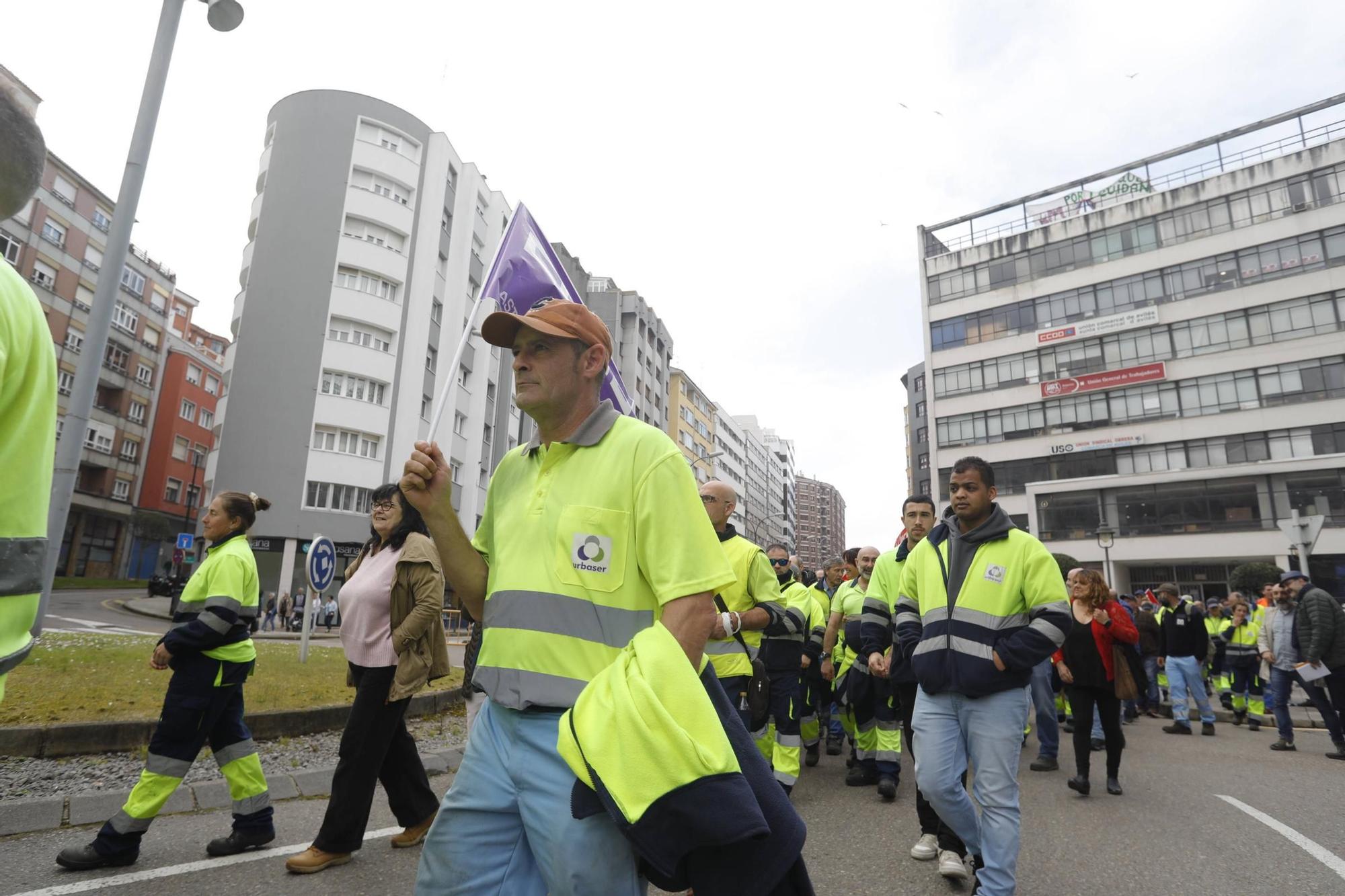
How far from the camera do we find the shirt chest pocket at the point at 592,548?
1.98 metres

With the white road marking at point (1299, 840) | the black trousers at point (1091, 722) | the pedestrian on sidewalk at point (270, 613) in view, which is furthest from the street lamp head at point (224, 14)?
the pedestrian on sidewalk at point (270, 613)

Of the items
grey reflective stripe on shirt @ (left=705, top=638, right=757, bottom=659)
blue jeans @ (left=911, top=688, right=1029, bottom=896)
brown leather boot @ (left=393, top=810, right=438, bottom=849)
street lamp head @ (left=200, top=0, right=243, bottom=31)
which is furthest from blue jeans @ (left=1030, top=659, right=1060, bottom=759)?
street lamp head @ (left=200, top=0, right=243, bottom=31)

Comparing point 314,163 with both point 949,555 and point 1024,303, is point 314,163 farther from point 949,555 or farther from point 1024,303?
point 949,555

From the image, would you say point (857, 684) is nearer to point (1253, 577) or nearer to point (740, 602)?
point (740, 602)

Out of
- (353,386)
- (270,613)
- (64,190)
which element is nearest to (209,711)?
(270,613)

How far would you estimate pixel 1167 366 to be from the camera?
133 feet

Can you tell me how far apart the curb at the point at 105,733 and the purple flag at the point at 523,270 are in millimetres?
3823

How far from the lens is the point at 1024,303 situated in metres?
45.6

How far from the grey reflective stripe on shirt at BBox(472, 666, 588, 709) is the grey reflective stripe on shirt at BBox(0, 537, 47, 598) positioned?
94 cm

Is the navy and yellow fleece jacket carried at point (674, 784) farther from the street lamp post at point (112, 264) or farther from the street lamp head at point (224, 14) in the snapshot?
the street lamp head at point (224, 14)

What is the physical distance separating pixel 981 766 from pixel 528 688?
287cm

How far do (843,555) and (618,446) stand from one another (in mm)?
7601

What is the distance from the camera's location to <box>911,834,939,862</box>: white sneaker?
15.5 feet

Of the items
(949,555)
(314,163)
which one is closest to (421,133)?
(314,163)
